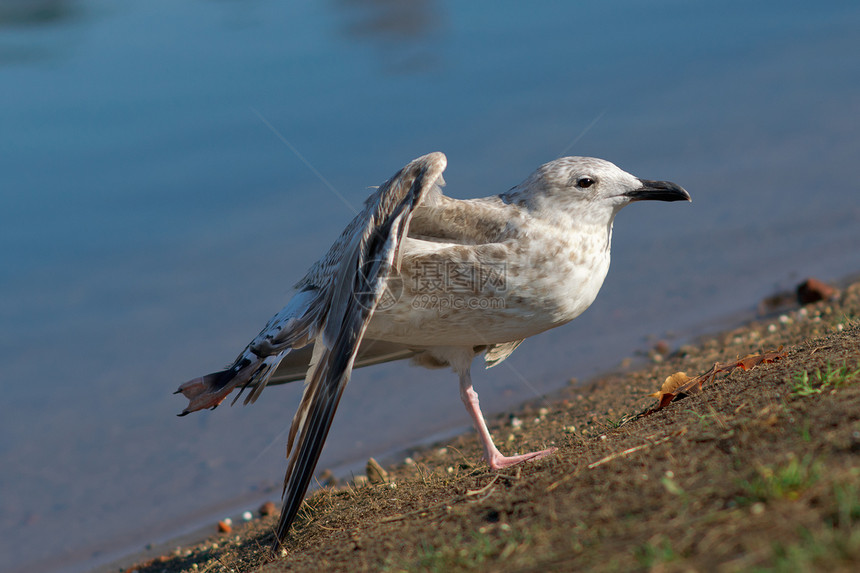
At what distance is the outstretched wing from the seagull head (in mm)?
680

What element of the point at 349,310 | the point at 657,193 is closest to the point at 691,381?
the point at 657,193

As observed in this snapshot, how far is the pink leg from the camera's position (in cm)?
406

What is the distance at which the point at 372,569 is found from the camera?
9.26ft

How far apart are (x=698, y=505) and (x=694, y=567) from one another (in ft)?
1.20

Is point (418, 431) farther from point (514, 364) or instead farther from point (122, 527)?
point (122, 527)

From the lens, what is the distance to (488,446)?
425 centimetres

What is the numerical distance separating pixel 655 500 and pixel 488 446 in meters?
1.89

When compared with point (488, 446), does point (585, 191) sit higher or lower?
higher

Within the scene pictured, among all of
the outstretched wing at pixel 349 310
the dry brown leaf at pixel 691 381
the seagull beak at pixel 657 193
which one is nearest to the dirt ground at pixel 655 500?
the dry brown leaf at pixel 691 381

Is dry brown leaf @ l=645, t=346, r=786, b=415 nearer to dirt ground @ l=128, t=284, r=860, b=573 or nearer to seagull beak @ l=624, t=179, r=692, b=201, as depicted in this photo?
dirt ground @ l=128, t=284, r=860, b=573

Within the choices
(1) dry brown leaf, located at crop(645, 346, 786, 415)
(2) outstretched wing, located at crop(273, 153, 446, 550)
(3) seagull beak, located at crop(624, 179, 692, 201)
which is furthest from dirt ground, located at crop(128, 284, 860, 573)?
(3) seagull beak, located at crop(624, 179, 692, 201)

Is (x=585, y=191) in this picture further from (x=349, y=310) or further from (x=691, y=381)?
(x=349, y=310)

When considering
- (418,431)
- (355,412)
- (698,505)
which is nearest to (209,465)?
(355,412)

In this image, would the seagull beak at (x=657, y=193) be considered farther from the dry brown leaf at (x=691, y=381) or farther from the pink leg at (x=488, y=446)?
the pink leg at (x=488, y=446)
